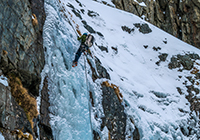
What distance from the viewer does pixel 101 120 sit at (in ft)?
31.5

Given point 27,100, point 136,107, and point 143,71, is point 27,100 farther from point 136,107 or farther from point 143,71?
point 143,71

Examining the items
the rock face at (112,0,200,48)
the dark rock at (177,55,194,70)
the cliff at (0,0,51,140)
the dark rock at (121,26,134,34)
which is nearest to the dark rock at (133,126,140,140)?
the cliff at (0,0,51,140)

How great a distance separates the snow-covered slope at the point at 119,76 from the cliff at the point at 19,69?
804 millimetres

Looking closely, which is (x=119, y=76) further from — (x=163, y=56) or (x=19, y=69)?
(x=19, y=69)

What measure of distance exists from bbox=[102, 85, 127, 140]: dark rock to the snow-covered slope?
40 centimetres

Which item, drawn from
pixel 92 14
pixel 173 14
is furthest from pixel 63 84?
pixel 173 14

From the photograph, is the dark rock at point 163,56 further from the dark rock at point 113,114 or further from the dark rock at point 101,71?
the dark rock at point 113,114

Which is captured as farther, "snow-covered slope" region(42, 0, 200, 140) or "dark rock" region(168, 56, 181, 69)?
"dark rock" region(168, 56, 181, 69)

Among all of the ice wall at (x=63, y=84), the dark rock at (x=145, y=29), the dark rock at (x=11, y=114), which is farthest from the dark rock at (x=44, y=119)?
the dark rock at (x=145, y=29)

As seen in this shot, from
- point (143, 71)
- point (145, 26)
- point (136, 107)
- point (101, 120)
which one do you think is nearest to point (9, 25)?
point (101, 120)

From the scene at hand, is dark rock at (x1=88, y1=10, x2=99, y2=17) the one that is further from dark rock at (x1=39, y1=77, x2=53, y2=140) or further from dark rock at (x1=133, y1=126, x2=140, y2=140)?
dark rock at (x1=39, y1=77, x2=53, y2=140)

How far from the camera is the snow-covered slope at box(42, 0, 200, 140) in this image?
26.5 ft

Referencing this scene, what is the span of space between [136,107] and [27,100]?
7.94m

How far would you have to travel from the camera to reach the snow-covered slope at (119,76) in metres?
8.07
